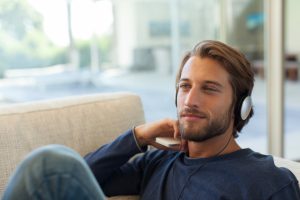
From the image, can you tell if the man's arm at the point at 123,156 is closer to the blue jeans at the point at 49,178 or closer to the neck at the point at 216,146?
the neck at the point at 216,146

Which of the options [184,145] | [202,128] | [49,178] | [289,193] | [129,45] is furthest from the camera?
[129,45]

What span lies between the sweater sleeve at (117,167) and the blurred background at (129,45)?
1.11m

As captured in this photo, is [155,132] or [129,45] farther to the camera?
[129,45]

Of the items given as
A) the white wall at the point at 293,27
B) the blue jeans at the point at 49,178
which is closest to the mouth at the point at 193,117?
the blue jeans at the point at 49,178

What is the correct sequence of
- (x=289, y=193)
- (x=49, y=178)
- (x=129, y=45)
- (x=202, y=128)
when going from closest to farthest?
(x=49, y=178)
(x=289, y=193)
(x=202, y=128)
(x=129, y=45)

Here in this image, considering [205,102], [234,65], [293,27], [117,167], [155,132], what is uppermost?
[293,27]

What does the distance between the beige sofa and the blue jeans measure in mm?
489

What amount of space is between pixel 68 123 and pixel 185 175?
0.44 m

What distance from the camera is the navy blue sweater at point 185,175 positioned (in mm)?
1092

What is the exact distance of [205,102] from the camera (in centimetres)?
121

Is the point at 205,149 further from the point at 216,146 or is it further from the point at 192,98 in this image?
the point at 192,98

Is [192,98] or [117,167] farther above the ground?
[192,98]

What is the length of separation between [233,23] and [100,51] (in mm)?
1080

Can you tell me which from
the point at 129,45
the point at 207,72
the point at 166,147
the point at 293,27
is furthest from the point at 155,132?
the point at 293,27
